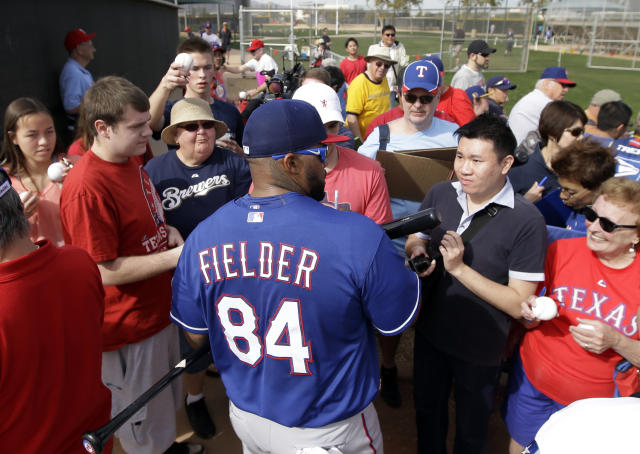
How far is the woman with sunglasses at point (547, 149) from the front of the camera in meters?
3.29

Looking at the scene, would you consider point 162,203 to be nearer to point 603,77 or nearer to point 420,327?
point 420,327

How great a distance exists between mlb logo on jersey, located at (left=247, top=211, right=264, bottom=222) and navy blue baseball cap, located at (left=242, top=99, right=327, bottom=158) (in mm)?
211

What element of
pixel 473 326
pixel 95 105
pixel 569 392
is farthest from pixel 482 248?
pixel 95 105

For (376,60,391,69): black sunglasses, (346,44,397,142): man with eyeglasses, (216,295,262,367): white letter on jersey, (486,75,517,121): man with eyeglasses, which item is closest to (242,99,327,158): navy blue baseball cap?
(216,295,262,367): white letter on jersey

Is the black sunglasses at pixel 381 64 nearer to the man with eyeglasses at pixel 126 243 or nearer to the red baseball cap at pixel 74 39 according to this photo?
the man with eyeglasses at pixel 126 243

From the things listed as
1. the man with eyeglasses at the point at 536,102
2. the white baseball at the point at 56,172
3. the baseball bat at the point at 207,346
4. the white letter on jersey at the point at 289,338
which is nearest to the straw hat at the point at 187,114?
the white baseball at the point at 56,172

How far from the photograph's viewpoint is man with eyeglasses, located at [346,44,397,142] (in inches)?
230

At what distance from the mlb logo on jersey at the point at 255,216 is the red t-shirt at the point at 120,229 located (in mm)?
1009

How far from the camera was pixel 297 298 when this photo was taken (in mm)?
1613

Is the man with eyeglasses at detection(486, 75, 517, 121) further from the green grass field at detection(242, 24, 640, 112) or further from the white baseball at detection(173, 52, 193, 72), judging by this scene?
the green grass field at detection(242, 24, 640, 112)

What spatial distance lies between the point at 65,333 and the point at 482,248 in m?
1.90

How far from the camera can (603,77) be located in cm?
2173

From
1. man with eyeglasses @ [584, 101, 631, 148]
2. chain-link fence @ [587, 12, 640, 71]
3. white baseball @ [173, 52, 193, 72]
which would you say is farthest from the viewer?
chain-link fence @ [587, 12, 640, 71]

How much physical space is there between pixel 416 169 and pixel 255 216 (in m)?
2.00
